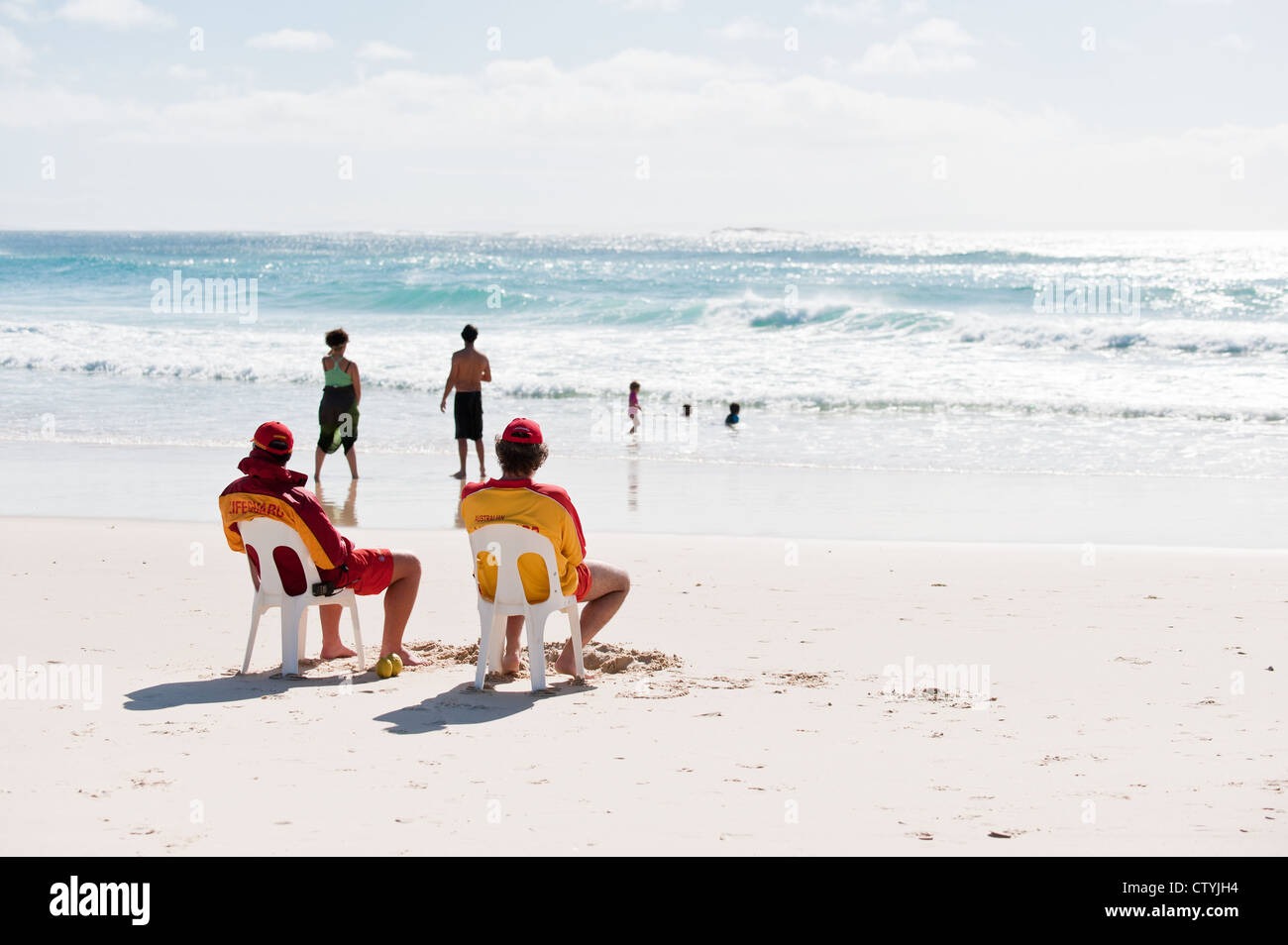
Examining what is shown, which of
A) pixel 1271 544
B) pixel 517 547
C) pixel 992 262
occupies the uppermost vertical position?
pixel 992 262

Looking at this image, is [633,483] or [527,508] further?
[633,483]

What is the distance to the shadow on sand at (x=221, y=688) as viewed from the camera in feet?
15.7

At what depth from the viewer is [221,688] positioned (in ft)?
16.4

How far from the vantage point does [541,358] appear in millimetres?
25094

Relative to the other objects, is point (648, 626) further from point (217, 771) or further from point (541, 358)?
point (541, 358)

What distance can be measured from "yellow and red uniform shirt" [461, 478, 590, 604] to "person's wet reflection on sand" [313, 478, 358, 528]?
454cm

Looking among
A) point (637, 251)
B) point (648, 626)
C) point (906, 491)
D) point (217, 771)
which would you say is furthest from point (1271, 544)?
point (637, 251)

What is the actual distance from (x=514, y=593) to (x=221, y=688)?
1.24 metres

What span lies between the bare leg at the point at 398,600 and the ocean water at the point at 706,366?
778 cm
